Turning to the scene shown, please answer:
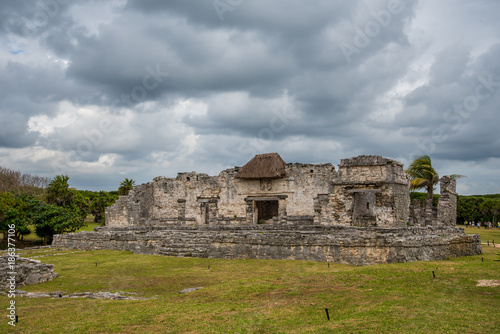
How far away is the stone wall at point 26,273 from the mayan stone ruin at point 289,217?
5.35 meters

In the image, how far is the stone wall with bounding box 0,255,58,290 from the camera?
979 cm

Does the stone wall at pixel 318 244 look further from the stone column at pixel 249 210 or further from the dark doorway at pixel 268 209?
the dark doorway at pixel 268 209

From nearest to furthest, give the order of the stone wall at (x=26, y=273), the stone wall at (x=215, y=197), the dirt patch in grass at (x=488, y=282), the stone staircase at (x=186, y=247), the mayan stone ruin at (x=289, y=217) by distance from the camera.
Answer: the dirt patch in grass at (x=488, y=282), the stone wall at (x=26, y=273), the mayan stone ruin at (x=289, y=217), the stone staircase at (x=186, y=247), the stone wall at (x=215, y=197)

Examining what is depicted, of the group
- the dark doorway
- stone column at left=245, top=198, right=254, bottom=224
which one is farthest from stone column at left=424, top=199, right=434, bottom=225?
stone column at left=245, top=198, right=254, bottom=224

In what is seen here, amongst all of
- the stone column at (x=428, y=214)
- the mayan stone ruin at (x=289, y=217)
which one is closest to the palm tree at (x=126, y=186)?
the mayan stone ruin at (x=289, y=217)

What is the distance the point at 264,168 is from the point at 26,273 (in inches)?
616

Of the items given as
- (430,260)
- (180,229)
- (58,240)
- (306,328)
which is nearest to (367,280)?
(306,328)

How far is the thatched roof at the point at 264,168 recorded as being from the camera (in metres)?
23.6

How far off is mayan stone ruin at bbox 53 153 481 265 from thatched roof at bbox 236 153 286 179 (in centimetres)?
7

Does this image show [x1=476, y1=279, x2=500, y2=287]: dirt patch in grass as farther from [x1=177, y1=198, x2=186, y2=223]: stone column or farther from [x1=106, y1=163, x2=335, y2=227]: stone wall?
Answer: [x1=177, y1=198, x2=186, y2=223]: stone column

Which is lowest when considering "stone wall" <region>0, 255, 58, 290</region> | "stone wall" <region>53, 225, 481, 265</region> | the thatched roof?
"stone wall" <region>0, 255, 58, 290</region>

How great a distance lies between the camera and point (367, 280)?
27.1 feet

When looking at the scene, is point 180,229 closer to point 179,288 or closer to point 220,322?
point 179,288

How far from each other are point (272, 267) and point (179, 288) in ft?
11.4
